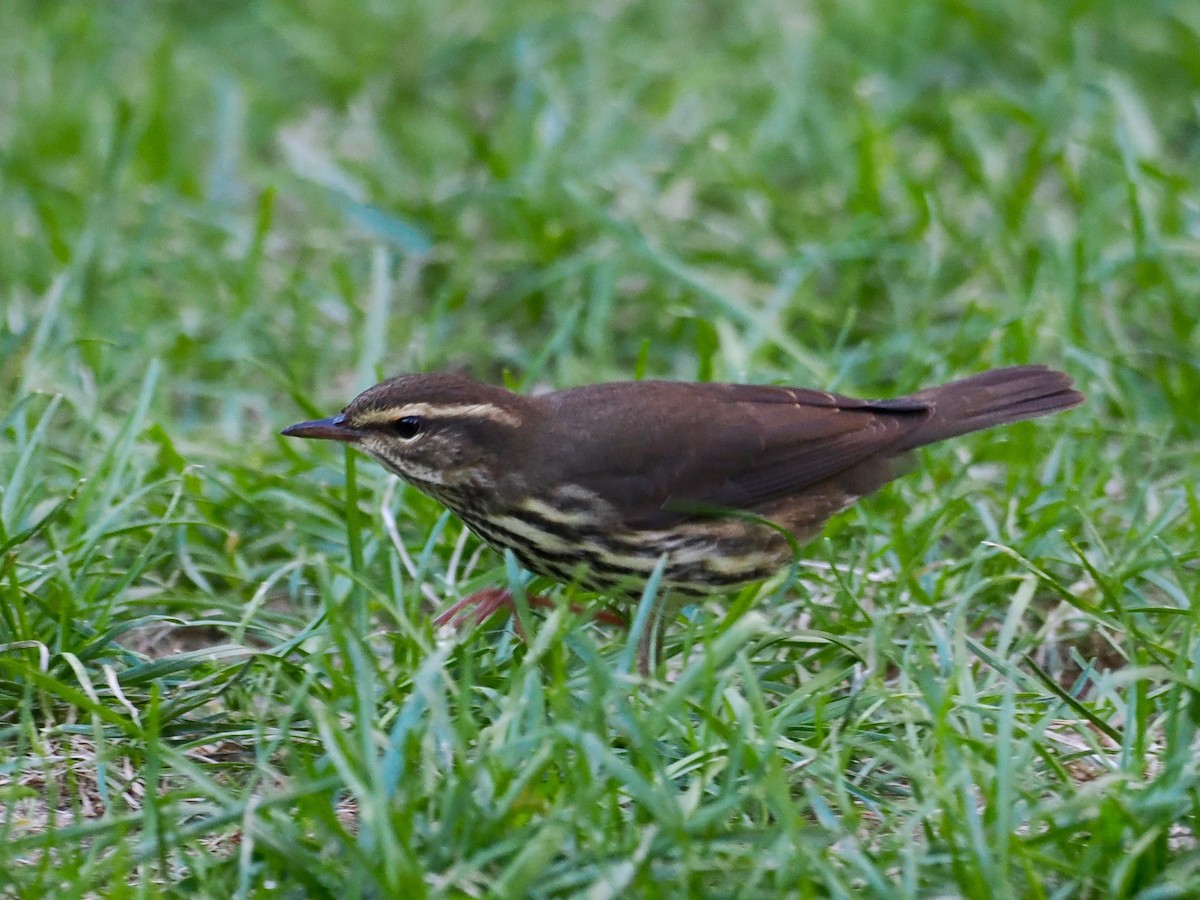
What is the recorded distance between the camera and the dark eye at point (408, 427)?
4.68m

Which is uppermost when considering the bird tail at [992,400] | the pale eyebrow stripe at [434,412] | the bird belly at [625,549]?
the bird tail at [992,400]

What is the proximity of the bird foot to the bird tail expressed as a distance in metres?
1.16

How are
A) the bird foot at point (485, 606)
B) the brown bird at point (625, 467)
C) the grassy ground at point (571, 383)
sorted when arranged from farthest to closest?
1. the brown bird at point (625, 467)
2. the bird foot at point (485, 606)
3. the grassy ground at point (571, 383)

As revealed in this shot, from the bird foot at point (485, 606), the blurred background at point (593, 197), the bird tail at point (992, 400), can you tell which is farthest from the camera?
the blurred background at point (593, 197)

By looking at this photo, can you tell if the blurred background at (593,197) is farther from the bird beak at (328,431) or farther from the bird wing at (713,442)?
the bird beak at (328,431)

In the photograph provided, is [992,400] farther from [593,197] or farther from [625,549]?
[593,197]

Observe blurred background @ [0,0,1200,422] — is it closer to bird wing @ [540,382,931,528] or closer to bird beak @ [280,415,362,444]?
bird wing @ [540,382,931,528]

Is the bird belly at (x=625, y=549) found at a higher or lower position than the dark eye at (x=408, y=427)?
lower

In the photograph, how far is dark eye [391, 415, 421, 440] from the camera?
4.68 meters

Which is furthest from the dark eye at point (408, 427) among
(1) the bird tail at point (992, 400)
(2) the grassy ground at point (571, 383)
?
(1) the bird tail at point (992, 400)

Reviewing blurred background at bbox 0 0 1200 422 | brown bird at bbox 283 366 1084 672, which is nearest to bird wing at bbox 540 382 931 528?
brown bird at bbox 283 366 1084 672

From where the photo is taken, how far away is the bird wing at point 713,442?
15.3 ft

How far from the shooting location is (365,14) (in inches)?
342

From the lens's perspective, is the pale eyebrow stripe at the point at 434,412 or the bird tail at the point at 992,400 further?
the bird tail at the point at 992,400
